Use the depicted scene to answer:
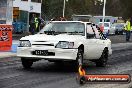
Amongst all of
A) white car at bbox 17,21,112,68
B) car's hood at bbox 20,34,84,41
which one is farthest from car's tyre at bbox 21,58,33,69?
car's hood at bbox 20,34,84,41

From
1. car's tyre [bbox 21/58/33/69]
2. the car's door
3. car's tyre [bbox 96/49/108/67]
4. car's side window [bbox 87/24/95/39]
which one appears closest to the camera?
car's tyre [bbox 21/58/33/69]

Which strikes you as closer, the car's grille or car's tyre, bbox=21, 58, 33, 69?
the car's grille

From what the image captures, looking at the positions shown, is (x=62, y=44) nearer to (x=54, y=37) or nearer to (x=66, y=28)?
(x=54, y=37)

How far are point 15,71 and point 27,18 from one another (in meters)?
39.3

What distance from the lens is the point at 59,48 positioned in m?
12.2

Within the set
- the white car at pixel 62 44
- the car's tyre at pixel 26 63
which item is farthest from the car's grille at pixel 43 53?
the car's tyre at pixel 26 63

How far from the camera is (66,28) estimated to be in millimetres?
13633

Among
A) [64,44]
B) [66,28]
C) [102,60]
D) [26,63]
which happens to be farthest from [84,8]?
[64,44]

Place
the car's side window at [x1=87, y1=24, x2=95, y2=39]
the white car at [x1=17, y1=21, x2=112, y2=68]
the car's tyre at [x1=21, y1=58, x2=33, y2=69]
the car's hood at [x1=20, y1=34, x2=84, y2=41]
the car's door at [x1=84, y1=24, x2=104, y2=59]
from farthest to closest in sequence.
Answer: the car's side window at [x1=87, y1=24, x2=95, y2=39] < the car's door at [x1=84, y1=24, x2=104, y2=59] < the car's tyre at [x1=21, y1=58, x2=33, y2=69] < the car's hood at [x1=20, y1=34, x2=84, y2=41] < the white car at [x1=17, y1=21, x2=112, y2=68]

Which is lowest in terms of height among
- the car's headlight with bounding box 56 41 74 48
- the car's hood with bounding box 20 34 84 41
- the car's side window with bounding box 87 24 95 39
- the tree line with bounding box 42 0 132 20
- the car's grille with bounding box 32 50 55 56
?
the car's grille with bounding box 32 50 55 56

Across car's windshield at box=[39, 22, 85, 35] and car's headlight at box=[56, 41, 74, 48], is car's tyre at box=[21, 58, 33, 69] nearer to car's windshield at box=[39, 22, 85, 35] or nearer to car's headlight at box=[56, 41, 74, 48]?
car's windshield at box=[39, 22, 85, 35]

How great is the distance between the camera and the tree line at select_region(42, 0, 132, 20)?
83.8 meters

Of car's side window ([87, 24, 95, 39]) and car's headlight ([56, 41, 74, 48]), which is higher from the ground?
car's side window ([87, 24, 95, 39])

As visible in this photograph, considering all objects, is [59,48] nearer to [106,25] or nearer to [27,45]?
[27,45]
